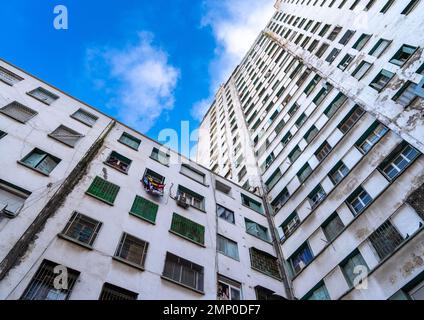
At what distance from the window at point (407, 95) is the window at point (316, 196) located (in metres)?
6.18

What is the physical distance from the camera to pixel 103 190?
44.6 ft

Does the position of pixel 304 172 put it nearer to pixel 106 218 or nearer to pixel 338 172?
pixel 338 172

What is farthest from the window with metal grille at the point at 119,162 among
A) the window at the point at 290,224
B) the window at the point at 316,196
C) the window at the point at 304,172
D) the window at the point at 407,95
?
the window at the point at 407,95

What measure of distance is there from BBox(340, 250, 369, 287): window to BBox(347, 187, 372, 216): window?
2.07m

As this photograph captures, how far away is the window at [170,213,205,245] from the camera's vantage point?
47.3ft

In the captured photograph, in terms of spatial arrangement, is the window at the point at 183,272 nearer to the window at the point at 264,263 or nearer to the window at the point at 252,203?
the window at the point at 264,263

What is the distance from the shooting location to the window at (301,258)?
15.4 m

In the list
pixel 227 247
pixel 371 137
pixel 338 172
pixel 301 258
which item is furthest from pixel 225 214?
pixel 371 137

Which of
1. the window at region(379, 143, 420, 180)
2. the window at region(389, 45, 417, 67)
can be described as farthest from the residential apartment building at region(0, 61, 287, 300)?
the window at region(389, 45, 417, 67)

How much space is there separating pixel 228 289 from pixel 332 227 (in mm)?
6283

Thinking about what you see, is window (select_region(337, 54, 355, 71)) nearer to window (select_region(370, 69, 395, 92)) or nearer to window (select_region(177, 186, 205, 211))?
window (select_region(370, 69, 395, 92))

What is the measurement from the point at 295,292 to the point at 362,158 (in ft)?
25.7

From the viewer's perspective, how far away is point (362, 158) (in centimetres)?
1505
